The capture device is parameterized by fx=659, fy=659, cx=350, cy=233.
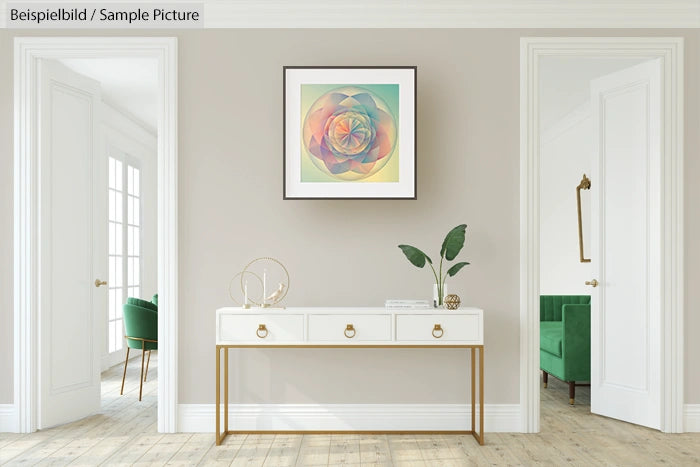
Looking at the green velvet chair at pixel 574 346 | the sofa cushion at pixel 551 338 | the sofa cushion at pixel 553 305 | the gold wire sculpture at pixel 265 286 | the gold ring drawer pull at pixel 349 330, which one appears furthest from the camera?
the sofa cushion at pixel 553 305

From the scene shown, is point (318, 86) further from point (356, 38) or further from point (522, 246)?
point (522, 246)

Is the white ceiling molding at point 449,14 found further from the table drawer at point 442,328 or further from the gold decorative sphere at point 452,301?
the table drawer at point 442,328

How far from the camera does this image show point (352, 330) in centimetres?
346

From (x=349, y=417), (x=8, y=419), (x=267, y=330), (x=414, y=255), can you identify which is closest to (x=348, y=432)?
(x=349, y=417)

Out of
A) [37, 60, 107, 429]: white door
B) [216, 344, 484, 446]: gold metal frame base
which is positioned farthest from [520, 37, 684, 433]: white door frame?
[37, 60, 107, 429]: white door

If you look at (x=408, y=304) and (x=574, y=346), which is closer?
(x=408, y=304)

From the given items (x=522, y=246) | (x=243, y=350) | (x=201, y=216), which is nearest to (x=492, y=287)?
(x=522, y=246)

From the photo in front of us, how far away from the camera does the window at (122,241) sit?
21.3 feet

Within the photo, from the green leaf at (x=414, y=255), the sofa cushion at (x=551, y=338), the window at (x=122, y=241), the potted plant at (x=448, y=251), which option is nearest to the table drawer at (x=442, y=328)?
the potted plant at (x=448, y=251)

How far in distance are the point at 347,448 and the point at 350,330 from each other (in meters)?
0.64

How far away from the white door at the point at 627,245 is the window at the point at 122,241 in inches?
173

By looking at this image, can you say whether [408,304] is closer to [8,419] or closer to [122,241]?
[8,419]

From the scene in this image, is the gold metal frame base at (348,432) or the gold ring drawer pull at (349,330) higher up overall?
the gold ring drawer pull at (349,330)

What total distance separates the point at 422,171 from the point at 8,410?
279cm
